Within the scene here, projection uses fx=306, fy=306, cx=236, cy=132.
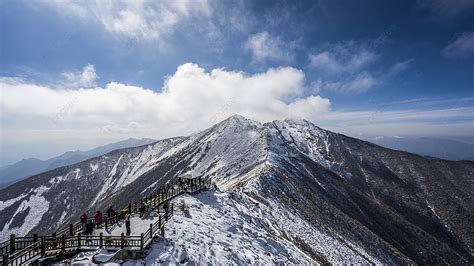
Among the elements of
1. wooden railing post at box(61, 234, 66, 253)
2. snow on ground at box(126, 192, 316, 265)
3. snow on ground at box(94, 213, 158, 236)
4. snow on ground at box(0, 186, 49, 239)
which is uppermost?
wooden railing post at box(61, 234, 66, 253)

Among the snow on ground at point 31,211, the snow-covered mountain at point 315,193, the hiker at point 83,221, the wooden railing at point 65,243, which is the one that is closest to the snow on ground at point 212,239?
the wooden railing at point 65,243

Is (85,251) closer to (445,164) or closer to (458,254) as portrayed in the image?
(458,254)

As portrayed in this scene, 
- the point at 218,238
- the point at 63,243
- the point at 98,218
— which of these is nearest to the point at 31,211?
the point at 98,218

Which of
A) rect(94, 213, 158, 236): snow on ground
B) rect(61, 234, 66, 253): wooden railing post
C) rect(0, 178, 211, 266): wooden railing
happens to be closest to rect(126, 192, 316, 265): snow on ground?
rect(0, 178, 211, 266): wooden railing

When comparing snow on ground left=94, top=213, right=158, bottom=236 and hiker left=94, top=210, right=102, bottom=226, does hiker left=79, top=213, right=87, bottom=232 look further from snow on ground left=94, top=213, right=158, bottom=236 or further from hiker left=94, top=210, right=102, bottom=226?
hiker left=94, top=210, right=102, bottom=226

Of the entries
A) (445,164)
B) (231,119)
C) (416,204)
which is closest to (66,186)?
(231,119)

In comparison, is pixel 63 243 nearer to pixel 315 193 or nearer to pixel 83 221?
pixel 83 221
